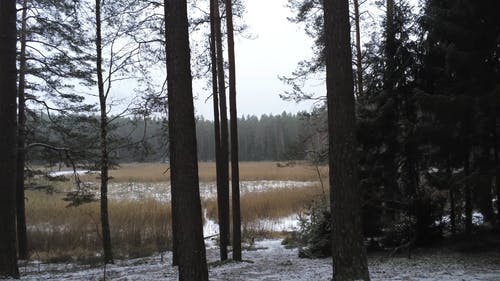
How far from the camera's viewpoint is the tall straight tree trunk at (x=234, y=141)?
1202 cm

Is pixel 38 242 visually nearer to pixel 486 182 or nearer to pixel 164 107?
pixel 164 107

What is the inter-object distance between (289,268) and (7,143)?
586cm

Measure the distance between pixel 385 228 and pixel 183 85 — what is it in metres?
7.00

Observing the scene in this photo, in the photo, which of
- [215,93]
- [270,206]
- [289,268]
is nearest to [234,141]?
[215,93]

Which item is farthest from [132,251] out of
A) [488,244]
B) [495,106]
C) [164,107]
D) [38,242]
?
[495,106]

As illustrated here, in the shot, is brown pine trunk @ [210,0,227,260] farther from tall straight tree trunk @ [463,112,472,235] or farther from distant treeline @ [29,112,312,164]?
tall straight tree trunk @ [463,112,472,235]

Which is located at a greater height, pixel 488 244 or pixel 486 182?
pixel 486 182

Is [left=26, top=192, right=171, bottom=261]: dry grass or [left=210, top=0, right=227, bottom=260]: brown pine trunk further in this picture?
[left=26, top=192, right=171, bottom=261]: dry grass

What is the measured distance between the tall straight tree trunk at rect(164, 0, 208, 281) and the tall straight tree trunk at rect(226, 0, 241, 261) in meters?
5.77

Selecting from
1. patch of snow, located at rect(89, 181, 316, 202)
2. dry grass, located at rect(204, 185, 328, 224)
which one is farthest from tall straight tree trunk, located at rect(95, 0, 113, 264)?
patch of snow, located at rect(89, 181, 316, 202)

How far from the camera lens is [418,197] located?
10836 mm

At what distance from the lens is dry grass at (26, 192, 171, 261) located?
1631 centimetres

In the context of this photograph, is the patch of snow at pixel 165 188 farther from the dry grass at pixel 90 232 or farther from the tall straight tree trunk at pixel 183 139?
the tall straight tree trunk at pixel 183 139

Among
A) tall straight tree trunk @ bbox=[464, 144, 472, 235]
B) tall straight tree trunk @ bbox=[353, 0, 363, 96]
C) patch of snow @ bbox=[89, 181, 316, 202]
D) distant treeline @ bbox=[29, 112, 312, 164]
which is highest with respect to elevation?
tall straight tree trunk @ bbox=[353, 0, 363, 96]
